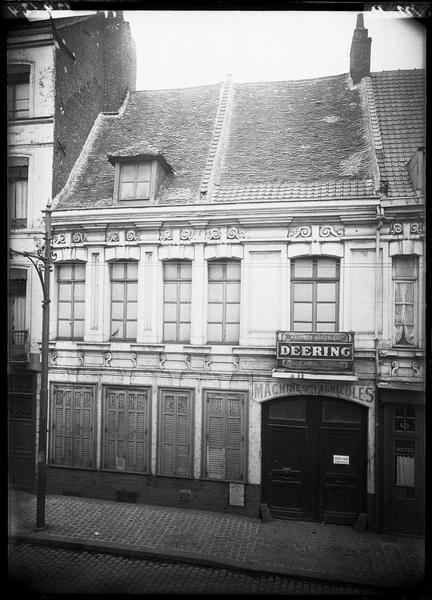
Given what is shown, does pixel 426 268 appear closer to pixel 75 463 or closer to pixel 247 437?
pixel 247 437

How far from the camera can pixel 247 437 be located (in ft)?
19.2

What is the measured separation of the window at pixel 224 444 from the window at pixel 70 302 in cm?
238

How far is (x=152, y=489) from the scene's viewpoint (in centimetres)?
582

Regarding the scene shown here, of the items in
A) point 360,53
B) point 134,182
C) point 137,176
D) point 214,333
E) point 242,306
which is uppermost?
point 360,53

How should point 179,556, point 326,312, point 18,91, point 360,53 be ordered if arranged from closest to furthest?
point 179,556
point 18,91
point 360,53
point 326,312

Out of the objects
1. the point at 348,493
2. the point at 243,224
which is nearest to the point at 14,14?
the point at 243,224

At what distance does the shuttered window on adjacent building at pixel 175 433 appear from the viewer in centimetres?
588

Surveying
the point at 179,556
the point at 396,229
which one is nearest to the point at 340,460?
the point at 179,556

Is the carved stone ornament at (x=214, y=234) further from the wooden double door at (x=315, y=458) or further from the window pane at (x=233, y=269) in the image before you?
the wooden double door at (x=315, y=458)

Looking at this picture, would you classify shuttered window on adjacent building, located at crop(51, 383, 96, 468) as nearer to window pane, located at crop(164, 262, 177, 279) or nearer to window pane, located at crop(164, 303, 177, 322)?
window pane, located at crop(164, 303, 177, 322)

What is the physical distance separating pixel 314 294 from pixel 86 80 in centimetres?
465

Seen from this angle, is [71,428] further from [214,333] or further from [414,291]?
[414,291]

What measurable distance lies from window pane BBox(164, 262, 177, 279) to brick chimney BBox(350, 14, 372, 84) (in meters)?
3.66

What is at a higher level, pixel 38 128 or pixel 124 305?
pixel 38 128
